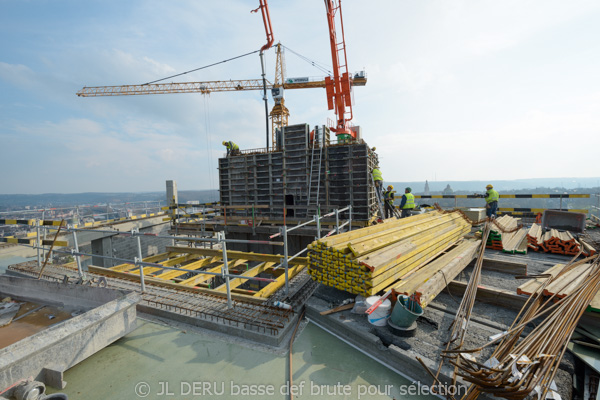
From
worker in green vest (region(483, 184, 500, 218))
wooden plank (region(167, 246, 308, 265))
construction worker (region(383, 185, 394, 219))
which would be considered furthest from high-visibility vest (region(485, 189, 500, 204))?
wooden plank (region(167, 246, 308, 265))

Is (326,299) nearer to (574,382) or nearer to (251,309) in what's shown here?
(251,309)

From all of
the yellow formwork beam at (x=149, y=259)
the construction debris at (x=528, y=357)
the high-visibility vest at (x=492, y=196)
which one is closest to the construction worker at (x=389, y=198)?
Answer: the high-visibility vest at (x=492, y=196)

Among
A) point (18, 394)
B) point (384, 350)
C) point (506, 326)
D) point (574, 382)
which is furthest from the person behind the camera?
point (506, 326)

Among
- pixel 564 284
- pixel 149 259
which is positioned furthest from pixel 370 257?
pixel 149 259

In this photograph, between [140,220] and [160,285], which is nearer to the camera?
[160,285]

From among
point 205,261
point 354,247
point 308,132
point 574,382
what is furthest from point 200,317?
→ point 308,132

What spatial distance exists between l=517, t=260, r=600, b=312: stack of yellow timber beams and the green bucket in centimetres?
224

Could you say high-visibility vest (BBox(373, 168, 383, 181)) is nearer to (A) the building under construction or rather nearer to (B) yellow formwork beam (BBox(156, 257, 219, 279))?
(A) the building under construction

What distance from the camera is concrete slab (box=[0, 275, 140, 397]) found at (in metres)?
2.85

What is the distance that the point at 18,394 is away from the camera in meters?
2.64

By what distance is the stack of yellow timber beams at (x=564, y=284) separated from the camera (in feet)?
13.4

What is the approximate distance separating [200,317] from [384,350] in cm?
315

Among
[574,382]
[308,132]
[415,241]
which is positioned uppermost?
[308,132]

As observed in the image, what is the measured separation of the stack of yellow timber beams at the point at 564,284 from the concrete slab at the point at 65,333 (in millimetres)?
6959
